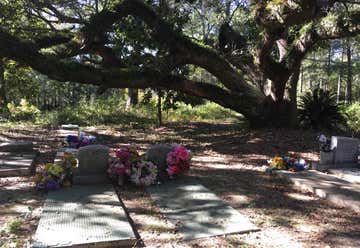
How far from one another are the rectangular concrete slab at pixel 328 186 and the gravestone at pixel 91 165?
106 inches

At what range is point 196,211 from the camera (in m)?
4.17

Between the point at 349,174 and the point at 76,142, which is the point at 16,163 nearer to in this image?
the point at 76,142

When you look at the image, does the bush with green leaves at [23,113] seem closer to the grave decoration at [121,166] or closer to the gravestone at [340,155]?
the grave decoration at [121,166]

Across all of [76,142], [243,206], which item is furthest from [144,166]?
[76,142]

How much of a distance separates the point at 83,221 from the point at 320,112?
29.1 feet

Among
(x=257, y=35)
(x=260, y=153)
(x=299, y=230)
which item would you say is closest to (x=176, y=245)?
(x=299, y=230)

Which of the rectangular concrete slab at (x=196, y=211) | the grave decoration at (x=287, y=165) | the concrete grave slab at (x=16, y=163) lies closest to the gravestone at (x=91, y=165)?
the rectangular concrete slab at (x=196, y=211)

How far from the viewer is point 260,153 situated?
24.5ft

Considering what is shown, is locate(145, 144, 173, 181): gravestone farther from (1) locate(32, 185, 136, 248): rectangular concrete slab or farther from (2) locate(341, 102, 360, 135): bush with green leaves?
(2) locate(341, 102, 360, 135): bush with green leaves

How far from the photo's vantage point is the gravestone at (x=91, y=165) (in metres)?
5.24

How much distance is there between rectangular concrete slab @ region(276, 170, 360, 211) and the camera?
14.6ft

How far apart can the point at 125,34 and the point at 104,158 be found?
18.9 ft

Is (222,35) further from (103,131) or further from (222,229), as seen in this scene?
(222,229)

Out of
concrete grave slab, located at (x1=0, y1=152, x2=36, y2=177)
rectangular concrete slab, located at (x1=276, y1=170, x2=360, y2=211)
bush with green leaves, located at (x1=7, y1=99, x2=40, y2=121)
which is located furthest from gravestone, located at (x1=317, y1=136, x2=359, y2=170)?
bush with green leaves, located at (x1=7, y1=99, x2=40, y2=121)
